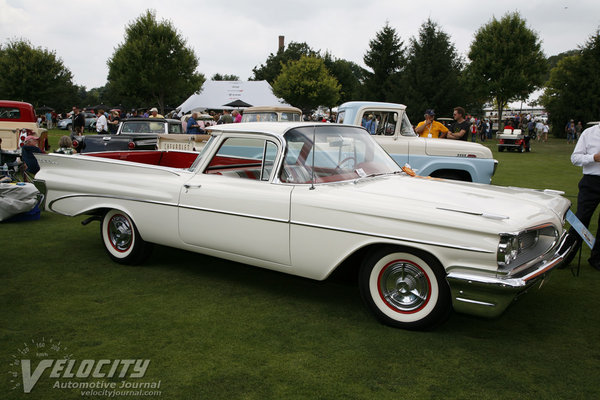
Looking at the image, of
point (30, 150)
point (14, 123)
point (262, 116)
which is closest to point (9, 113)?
point (14, 123)

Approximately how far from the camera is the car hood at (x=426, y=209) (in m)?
3.25

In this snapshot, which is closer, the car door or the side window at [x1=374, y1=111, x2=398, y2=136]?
the car door

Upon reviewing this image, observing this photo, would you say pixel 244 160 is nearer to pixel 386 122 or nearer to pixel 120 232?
pixel 120 232

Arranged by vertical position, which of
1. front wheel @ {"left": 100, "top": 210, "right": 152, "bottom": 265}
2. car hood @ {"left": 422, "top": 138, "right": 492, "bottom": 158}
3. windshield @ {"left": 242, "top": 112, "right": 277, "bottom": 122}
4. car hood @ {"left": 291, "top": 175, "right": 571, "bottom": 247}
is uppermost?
windshield @ {"left": 242, "top": 112, "right": 277, "bottom": 122}

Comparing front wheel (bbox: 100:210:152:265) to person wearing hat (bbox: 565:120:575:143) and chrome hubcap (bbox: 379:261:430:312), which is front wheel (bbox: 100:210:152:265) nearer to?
chrome hubcap (bbox: 379:261:430:312)

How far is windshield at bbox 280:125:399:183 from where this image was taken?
161 inches

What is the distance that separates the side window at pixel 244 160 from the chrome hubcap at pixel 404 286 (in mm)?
1342

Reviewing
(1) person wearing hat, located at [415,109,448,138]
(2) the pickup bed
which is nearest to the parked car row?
(2) the pickup bed

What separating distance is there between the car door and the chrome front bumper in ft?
4.56

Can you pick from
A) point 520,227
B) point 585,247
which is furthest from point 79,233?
point 585,247

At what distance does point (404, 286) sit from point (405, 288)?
2 centimetres

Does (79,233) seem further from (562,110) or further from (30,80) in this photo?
(30,80)

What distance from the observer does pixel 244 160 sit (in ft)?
18.7

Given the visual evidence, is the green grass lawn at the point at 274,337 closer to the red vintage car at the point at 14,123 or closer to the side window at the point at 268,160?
the side window at the point at 268,160
